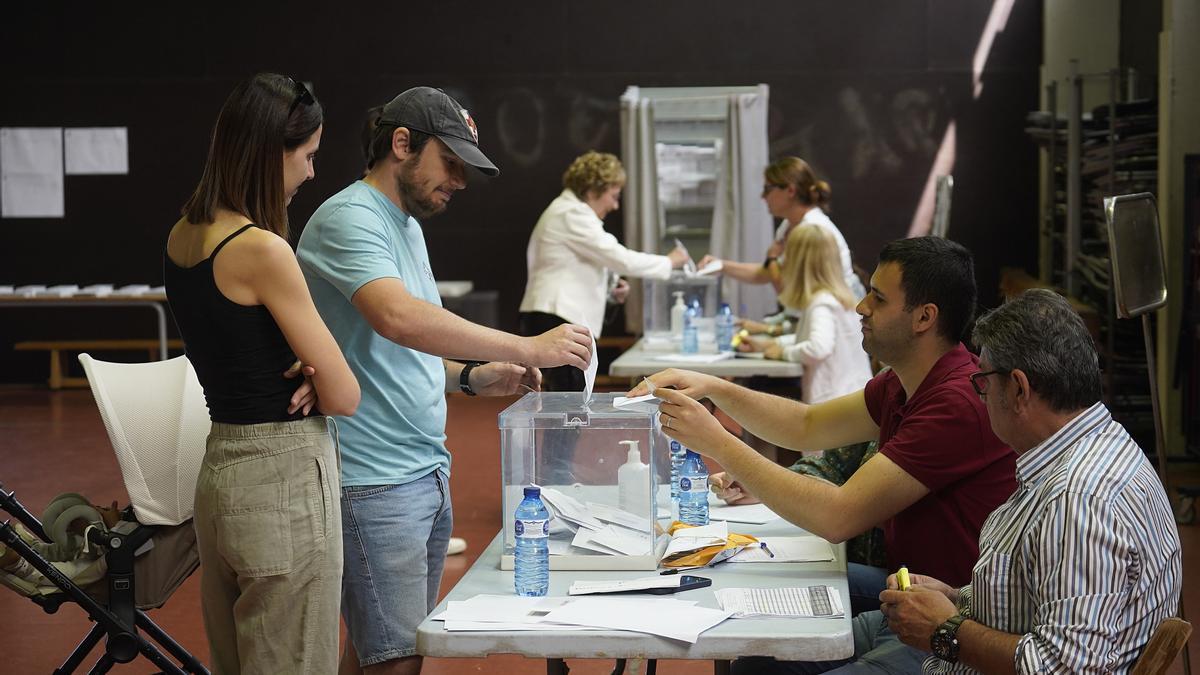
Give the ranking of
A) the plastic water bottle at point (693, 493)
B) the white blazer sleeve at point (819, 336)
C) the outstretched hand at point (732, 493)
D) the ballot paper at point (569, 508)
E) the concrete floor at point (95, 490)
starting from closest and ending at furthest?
1. the ballot paper at point (569, 508)
2. the plastic water bottle at point (693, 493)
3. the outstretched hand at point (732, 493)
4. the concrete floor at point (95, 490)
5. the white blazer sleeve at point (819, 336)

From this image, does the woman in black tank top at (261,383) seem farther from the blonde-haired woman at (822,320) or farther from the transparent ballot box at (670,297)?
the transparent ballot box at (670,297)

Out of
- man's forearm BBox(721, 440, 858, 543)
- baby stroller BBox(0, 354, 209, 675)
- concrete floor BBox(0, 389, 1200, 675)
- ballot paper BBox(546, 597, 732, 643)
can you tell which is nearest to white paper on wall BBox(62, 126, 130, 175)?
concrete floor BBox(0, 389, 1200, 675)

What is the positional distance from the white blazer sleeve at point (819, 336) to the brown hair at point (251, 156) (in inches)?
135

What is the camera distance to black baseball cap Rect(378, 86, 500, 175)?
2.72 meters

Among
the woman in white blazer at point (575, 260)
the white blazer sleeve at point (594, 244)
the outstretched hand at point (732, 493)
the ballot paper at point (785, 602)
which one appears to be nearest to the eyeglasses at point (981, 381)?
the ballot paper at point (785, 602)

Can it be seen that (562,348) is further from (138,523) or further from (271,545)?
(138,523)

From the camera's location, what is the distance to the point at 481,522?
5902mm

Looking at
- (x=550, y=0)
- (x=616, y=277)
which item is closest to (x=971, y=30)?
(x=550, y=0)

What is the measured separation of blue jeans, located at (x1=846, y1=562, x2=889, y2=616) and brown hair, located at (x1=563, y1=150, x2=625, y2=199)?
390cm

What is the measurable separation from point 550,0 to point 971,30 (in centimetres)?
314

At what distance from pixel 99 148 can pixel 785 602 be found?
9149mm

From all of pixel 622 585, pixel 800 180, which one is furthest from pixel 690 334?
pixel 622 585

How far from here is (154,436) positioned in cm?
294

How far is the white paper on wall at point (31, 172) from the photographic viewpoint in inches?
401
